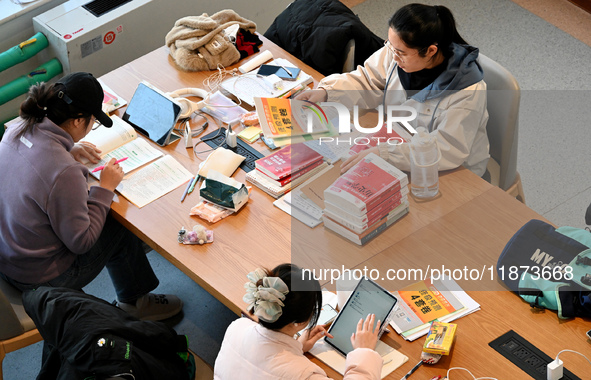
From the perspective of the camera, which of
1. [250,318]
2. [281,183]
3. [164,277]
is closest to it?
[250,318]

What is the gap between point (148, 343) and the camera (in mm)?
2051

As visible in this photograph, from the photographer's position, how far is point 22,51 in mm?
3404

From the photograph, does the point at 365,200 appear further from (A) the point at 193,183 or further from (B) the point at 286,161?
(A) the point at 193,183

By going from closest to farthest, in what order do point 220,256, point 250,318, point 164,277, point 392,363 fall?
1. point 392,363
2. point 250,318
3. point 220,256
4. point 164,277

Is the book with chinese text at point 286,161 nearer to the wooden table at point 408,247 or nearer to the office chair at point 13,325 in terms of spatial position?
the wooden table at point 408,247

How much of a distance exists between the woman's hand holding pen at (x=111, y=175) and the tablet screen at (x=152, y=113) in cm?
24

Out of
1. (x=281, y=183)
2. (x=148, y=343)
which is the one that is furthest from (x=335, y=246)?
(x=148, y=343)

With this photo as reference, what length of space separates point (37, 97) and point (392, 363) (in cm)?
148

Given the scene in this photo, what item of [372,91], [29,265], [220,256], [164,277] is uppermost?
[372,91]

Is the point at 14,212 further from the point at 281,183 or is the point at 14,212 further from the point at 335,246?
the point at 335,246

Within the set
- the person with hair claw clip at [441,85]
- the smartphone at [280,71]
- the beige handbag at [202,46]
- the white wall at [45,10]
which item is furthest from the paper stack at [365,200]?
the white wall at [45,10]

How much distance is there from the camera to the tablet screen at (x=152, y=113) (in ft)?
8.94

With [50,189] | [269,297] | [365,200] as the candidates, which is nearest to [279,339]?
[269,297]

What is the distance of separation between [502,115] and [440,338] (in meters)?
1.05
